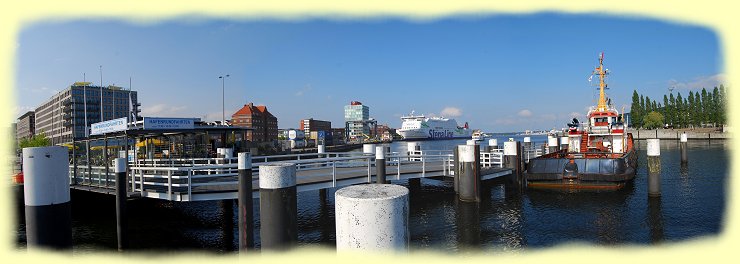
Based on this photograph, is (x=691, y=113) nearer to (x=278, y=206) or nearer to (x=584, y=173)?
(x=584, y=173)

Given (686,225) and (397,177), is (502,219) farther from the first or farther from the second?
(686,225)

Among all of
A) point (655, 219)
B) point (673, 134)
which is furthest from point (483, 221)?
point (673, 134)

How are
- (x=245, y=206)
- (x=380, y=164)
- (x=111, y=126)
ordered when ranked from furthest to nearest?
(x=380, y=164), (x=111, y=126), (x=245, y=206)

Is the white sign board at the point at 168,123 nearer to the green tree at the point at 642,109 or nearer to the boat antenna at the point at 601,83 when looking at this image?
the boat antenna at the point at 601,83

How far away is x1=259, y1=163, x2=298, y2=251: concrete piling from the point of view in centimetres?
730

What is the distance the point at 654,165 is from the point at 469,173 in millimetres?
9310

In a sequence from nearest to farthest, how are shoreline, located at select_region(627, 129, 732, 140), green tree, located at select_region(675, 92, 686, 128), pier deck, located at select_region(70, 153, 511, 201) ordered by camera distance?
pier deck, located at select_region(70, 153, 511, 201), shoreline, located at select_region(627, 129, 732, 140), green tree, located at select_region(675, 92, 686, 128)

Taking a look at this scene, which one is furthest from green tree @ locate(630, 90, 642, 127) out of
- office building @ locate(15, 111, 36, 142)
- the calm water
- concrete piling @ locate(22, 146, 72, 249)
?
office building @ locate(15, 111, 36, 142)

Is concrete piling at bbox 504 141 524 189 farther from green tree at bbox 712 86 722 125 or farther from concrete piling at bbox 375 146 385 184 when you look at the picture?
green tree at bbox 712 86 722 125

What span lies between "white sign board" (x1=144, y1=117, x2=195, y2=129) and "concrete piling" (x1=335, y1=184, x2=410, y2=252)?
1451 cm

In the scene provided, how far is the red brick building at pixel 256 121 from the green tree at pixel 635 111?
11660 centimetres

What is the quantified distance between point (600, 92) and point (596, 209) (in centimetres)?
2017

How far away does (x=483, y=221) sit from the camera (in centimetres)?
1611

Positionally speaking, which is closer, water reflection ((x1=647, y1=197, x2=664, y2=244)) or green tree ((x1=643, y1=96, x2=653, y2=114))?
water reflection ((x1=647, y1=197, x2=664, y2=244))
